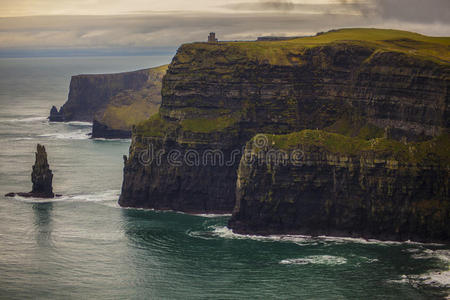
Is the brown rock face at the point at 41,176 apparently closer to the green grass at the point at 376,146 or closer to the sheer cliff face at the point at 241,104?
the sheer cliff face at the point at 241,104

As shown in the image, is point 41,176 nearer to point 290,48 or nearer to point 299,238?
point 299,238

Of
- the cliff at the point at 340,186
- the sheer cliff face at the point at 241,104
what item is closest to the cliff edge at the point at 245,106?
the sheer cliff face at the point at 241,104

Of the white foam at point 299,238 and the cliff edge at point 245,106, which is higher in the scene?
the cliff edge at point 245,106

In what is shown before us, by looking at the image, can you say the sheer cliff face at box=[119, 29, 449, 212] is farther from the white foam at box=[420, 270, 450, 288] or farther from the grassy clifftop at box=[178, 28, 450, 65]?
the white foam at box=[420, 270, 450, 288]

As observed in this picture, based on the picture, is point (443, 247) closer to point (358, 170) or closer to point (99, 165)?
point (358, 170)

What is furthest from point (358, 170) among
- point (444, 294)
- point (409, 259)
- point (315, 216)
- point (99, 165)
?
point (99, 165)

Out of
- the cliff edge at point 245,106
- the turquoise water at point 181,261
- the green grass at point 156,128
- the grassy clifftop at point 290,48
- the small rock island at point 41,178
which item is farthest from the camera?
the grassy clifftop at point 290,48
